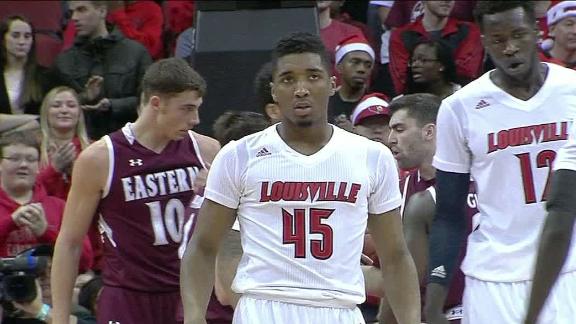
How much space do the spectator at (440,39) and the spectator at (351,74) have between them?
0.85 ft

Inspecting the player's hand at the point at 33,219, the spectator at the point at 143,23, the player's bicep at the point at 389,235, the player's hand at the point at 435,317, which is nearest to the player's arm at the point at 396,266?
the player's bicep at the point at 389,235

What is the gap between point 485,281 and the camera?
6.21 m

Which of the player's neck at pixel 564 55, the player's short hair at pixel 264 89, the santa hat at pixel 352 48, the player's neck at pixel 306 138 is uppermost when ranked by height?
the santa hat at pixel 352 48

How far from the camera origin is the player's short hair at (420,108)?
7531 millimetres

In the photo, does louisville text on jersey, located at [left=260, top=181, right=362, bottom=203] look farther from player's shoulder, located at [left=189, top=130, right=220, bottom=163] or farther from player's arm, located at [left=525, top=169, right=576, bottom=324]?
player's shoulder, located at [left=189, top=130, right=220, bottom=163]

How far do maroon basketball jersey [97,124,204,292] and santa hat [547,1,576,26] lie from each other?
4.03 m

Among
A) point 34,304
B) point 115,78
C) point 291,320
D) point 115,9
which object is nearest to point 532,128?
point 291,320

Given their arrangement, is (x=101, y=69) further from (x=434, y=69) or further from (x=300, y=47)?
(x=300, y=47)

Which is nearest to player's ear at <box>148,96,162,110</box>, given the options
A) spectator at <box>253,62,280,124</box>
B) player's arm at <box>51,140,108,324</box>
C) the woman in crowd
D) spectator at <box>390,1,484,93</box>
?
player's arm at <box>51,140,108,324</box>

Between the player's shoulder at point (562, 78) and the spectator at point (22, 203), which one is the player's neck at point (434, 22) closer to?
the spectator at point (22, 203)

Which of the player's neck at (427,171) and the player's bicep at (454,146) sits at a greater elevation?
the player's bicep at (454,146)

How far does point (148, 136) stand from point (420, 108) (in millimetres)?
1436

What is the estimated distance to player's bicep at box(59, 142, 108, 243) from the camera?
23.9 ft

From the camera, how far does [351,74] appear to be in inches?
435
